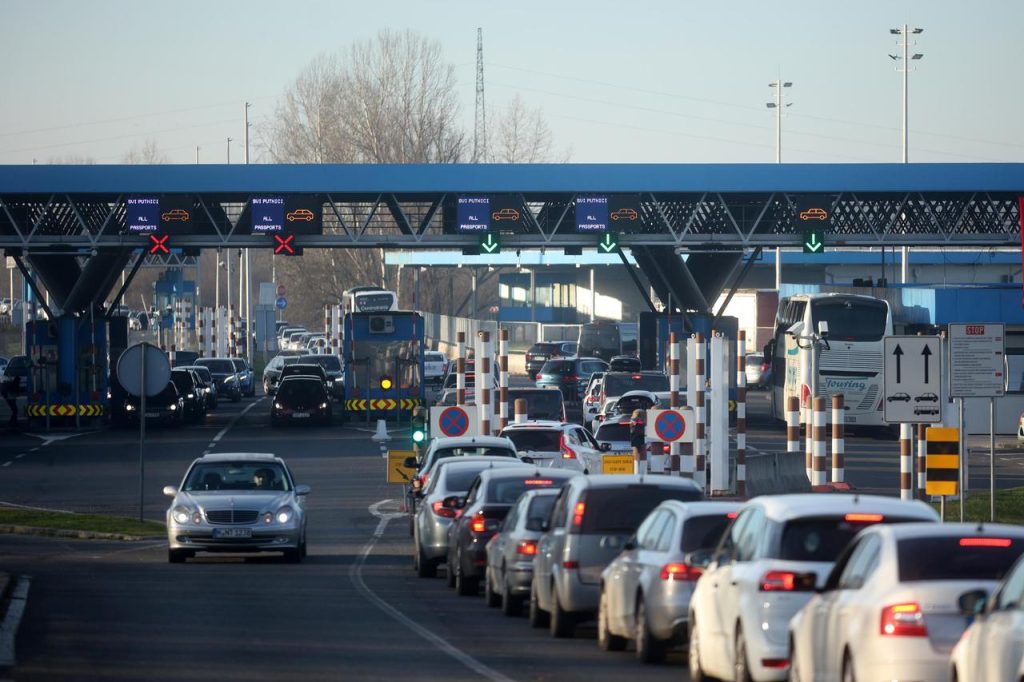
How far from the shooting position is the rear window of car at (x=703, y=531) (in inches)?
519

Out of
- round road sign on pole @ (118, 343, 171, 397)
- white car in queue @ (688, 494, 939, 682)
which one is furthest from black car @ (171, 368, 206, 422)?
white car in queue @ (688, 494, 939, 682)

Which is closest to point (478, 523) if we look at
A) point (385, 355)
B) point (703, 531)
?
point (703, 531)

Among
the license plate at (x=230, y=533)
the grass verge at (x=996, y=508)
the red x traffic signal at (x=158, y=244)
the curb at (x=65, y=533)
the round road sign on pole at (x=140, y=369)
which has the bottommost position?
the curb at (x=65, y=533)

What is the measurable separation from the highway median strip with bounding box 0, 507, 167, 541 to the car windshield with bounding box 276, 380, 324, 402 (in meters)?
21.9

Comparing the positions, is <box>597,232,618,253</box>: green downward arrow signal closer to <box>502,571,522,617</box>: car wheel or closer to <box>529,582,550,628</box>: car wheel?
<box>502,571,522,617</box>: car wheel

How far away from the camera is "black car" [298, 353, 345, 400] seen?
59.0m

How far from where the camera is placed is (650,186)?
52.6 metres

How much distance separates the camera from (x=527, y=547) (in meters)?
16.5

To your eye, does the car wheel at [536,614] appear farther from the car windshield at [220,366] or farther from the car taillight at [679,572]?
the car windshield at [220,366]

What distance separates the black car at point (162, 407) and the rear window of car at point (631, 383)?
13.6 m

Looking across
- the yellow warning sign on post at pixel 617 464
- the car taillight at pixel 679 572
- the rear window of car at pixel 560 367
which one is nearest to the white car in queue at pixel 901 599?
the car taillight at pixel 679 572

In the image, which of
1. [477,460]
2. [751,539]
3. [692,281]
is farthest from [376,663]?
[692,281]

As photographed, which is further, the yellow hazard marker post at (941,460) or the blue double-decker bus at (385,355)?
the blue double-decker bus at (385,355)

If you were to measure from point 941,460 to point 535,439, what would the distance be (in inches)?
417
